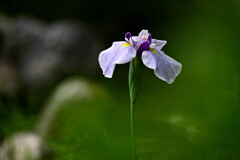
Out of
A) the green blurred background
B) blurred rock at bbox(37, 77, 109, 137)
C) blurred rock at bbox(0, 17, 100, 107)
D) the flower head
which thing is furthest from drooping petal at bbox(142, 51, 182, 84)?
blurred rock at bbox(0, 17, 100, 107)

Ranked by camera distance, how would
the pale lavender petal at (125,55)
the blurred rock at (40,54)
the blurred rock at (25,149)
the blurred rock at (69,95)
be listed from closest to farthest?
the pale lavender petal at (125,55), the blurred rock at (25,149), the blurred rock at (69,95), the blurred rock at (40,54)

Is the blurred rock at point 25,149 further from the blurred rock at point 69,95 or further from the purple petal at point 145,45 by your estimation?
the purple petal at point 145,45

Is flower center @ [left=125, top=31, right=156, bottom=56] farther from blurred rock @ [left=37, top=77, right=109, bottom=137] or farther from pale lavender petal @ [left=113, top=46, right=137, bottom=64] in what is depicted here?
blurred rock @ [left=37, top=77, right=109, bottom=137]

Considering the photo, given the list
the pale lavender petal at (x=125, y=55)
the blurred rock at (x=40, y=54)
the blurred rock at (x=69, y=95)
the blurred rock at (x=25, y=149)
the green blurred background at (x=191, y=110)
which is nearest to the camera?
the green blurred background at (x=191, y=110)

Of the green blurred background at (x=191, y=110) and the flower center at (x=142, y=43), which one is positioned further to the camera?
the flower center at (x=142, y=43)

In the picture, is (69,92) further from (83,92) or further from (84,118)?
(84,118)

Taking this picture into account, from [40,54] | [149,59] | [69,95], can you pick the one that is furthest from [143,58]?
[40,54]

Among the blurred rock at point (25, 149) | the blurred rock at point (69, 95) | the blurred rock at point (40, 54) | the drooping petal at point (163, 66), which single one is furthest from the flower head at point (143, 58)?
the blurred rock at point (40, 54)

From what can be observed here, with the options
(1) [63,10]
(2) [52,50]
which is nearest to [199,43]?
(2) [52,50]
